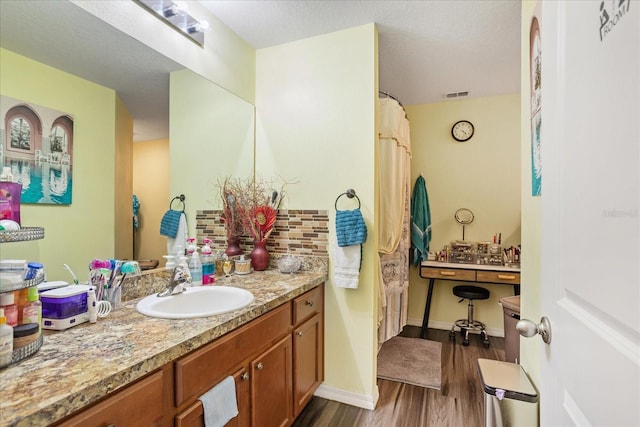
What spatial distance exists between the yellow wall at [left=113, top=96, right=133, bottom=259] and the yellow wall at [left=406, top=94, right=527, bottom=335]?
2.88m

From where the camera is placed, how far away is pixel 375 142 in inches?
82.1

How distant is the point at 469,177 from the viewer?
343cm

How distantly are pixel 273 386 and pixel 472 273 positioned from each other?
2273 millimetres

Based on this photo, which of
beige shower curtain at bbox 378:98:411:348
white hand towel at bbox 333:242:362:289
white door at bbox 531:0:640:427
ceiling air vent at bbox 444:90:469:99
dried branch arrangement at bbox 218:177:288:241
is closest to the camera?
white door at bbox 531:0:640:427

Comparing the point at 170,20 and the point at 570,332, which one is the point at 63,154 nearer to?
the point at 170,20

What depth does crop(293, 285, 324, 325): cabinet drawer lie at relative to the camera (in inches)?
69.6

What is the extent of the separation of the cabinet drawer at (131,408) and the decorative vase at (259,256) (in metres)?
1.25

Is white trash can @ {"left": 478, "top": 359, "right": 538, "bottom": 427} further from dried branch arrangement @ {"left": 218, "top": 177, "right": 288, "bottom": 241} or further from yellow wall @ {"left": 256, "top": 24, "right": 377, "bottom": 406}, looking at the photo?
dried branch arrangement @ {"left": 218, "top": 177, "right": 288, "bottom": 241}

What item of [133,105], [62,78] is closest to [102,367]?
[62,78]

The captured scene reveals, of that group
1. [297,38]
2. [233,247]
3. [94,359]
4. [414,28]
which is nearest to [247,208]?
[233,247]

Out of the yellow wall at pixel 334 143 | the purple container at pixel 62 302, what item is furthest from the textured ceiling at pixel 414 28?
the purple container at pixel 62 302

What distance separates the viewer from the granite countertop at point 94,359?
2.22ft

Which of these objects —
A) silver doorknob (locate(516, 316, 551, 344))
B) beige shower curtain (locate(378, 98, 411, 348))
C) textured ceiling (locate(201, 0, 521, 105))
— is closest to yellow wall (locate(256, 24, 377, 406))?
textured ceiling (locate(201, 0, 521, 105))

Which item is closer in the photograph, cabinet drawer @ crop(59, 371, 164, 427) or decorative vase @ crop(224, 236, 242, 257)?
cabinet drawer @ crop(59, 371, 164, 427)
